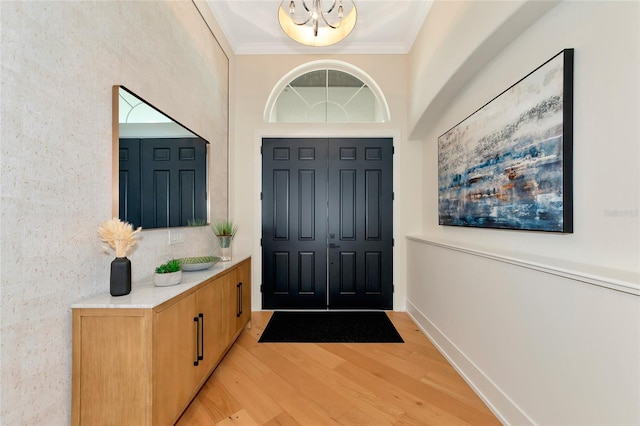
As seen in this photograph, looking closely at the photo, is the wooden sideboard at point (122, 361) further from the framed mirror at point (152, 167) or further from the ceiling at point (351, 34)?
the ceiling at point (351, 34)

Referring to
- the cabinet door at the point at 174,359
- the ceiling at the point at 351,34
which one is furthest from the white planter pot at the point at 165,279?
the ceiling at the point at 351,34

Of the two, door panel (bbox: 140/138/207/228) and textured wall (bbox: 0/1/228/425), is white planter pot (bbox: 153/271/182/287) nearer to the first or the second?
textured wall (bbox: 0/1/228/425)

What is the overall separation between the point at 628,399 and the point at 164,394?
2.08 metres

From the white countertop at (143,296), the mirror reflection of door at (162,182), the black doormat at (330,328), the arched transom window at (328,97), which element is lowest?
the black doormat at (330,328)

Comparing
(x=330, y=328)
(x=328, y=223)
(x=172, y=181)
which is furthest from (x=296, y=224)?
(x=172, y=181)

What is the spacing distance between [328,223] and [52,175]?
2597mm

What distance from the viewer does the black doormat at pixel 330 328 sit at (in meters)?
2.58

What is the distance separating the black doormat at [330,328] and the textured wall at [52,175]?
5.45 ft

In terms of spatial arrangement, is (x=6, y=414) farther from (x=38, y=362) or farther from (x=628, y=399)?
(x=628, y=399)

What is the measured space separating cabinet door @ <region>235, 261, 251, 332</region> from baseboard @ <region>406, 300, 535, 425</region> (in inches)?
77.0

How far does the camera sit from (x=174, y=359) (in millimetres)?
1401

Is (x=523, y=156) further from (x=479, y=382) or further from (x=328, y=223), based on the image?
(x=328, y=223)

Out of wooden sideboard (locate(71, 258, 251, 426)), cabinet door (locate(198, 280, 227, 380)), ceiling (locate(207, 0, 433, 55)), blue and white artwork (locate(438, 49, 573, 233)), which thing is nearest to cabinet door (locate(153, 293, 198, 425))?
wooden sideboard (locate(71, 258, 251, 426))

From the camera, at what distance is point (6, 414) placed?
940 mm
